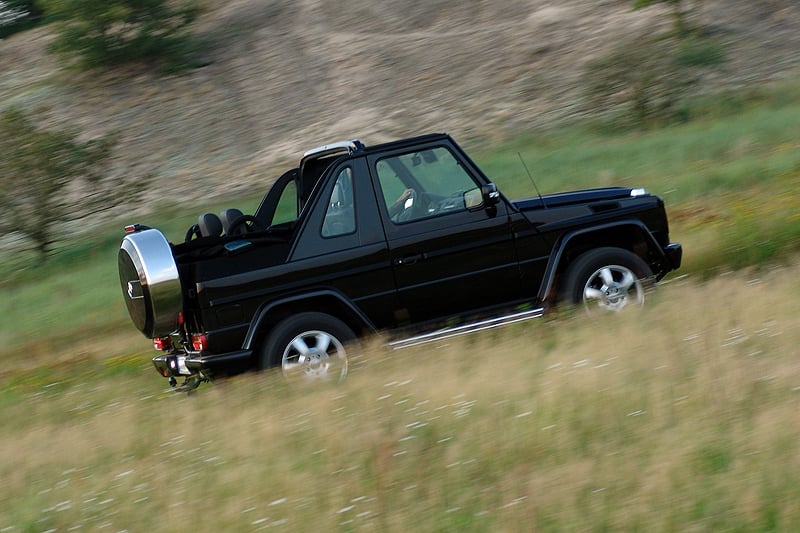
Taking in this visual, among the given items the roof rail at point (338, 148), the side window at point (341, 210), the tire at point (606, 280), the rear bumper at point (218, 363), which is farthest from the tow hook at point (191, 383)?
the tire at point (606, 280)

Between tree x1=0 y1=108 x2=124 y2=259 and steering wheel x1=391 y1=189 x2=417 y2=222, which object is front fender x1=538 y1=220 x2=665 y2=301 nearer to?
steering wheel x1=391 y1=189 x2=417 y2=222

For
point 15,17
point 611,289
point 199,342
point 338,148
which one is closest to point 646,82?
point 338,148

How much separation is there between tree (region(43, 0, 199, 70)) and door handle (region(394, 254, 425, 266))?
113 ft

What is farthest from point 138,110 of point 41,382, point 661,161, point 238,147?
point 41,382

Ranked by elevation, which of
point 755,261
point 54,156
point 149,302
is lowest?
point 755,261

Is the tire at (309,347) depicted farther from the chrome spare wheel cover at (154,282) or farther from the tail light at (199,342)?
the chrome spare wheel cover at (154,282)

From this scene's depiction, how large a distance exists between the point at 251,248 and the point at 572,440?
10.1ft

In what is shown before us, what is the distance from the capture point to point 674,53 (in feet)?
90.0

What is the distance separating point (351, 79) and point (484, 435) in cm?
3373

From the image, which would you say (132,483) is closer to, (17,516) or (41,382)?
(17,516)

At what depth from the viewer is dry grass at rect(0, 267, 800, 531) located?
15.4ft

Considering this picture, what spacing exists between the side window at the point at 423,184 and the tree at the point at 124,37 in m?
34.2

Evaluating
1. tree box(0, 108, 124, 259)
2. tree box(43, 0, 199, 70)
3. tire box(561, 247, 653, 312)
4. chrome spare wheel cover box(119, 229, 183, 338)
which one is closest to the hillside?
tree box(43, 0, 199, 70)

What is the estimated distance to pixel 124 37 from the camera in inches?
1641
